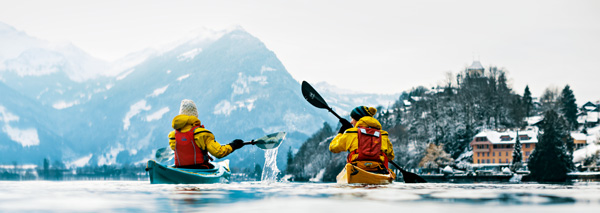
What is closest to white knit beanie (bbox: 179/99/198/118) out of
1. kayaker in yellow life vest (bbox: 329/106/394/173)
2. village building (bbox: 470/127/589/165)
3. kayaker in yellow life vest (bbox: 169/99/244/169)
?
kayaker in yellow life vest (bbox: 169/99/244/169)

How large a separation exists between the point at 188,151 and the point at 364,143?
12.4 feet

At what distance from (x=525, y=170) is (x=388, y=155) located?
351 feet

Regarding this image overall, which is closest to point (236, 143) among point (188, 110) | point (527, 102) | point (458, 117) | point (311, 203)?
point (188, 110)

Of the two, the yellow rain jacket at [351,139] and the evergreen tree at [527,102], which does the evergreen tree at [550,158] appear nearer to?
the evergreen tree at [527,102]

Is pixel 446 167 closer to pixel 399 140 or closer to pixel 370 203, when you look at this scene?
pixel 399 140

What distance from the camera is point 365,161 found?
13117 mm

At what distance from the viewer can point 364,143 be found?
13.0 meters

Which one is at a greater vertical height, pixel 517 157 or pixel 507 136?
pixel 507 136

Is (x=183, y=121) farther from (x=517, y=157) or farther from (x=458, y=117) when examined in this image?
(x=458, y=117)

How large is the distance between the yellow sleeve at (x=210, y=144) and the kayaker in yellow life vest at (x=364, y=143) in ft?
7.10

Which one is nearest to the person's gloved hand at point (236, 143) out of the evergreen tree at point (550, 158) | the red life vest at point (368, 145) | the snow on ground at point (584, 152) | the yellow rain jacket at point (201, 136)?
the yellow rain jacket at point (201, 136)

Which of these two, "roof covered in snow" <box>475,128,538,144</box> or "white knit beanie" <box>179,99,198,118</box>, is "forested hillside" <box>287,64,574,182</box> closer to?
"roof covered in snow" <box>475,128,538,144</box>

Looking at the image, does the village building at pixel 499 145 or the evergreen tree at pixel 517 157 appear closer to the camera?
the evergreen tree at pixel 517 157

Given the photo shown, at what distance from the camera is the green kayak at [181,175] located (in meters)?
14.0
